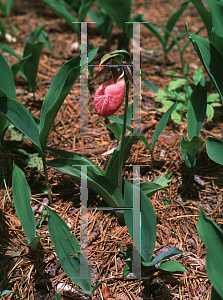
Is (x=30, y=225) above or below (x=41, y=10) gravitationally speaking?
below

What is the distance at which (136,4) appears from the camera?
334 cm

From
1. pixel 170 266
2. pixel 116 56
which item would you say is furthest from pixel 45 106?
pixel 170 266

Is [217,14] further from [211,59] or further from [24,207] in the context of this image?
[24,207]

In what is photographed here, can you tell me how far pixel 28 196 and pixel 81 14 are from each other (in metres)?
1.62

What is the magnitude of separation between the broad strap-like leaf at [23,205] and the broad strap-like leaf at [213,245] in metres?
0.61

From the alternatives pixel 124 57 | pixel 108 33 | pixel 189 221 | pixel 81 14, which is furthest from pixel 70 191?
pixel 108 33

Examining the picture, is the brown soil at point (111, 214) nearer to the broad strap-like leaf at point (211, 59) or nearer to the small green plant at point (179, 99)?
the small green plant at point (179, 99)

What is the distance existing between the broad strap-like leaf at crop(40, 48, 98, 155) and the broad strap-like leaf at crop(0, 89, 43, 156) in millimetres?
Result: 39

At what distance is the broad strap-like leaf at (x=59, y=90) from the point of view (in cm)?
107

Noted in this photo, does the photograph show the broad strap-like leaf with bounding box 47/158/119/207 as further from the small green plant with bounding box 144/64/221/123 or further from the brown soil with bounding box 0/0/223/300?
the small green plant with bounding box 144/64/221/123

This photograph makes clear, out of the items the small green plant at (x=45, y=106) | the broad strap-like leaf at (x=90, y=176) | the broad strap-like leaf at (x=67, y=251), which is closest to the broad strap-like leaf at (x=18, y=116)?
the small green plant at (x=45, y=106)

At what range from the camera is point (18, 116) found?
111 cm

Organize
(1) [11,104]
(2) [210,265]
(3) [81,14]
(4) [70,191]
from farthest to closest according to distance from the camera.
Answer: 1. (3) [81,14]
2. (4) [70,191]
3. (1) [11,104]
4. (2) [210,265]

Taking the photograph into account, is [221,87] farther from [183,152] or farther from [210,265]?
[210,265]
